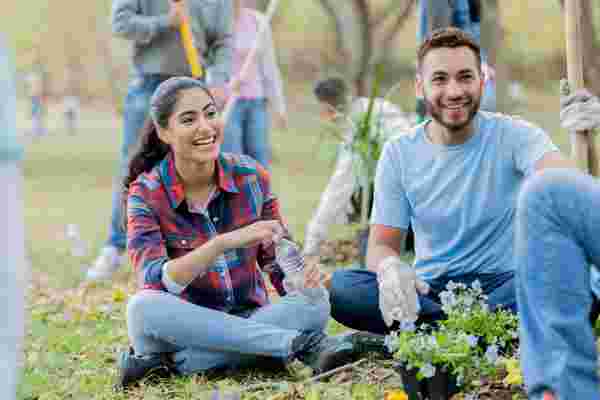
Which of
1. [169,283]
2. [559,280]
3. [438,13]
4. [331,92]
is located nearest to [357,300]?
[169,283]

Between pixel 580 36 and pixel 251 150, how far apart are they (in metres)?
3.36

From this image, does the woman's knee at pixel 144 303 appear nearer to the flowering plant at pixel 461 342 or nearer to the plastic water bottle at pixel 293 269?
the plastic water bottle at pixel 293 269

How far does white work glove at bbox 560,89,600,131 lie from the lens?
3.63 metres

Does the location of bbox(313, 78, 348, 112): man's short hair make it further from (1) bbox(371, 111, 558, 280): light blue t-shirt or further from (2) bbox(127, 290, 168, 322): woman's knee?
(2) bbox(127, 290, 168, 322): woman's knee

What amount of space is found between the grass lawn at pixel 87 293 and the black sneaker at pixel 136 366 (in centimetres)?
6

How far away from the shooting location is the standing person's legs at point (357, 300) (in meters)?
3.73

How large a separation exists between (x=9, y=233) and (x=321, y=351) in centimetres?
178

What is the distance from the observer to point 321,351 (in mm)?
3686

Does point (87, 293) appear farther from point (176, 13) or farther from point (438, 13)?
point (438, 13)

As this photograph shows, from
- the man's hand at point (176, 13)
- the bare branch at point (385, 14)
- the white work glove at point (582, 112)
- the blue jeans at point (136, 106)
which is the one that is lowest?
the white work glove at point (582, 112)

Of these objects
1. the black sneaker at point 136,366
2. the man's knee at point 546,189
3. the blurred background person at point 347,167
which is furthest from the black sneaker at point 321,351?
the blurred background person at point 347,167

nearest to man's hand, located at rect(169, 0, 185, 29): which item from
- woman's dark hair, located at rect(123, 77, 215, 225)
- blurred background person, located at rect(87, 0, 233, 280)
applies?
blurred background person, located at rect(87, 0, 233, 280)

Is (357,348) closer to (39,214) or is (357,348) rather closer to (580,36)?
(580,36)

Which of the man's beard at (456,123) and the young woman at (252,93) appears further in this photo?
the young woman at (252,93)
